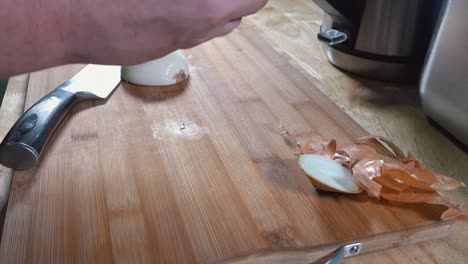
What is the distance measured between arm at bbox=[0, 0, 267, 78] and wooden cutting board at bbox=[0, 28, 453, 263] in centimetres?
19

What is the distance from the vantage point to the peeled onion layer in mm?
493

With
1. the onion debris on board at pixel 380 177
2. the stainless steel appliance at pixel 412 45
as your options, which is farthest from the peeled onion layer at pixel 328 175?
the stainless steel appliance at pixel 412 45

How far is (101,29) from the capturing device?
315mm

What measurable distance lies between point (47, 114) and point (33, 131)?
4 centimetres

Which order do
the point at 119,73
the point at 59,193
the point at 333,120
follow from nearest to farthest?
the point at 59,193
the point at 333,120
the point at 119,73

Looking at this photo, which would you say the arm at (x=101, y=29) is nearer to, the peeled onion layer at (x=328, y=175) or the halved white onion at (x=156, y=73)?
the peeled onion layer at (x=328, y=175)

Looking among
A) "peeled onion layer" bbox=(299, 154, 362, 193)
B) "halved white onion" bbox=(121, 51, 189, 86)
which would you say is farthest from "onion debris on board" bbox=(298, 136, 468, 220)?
"halved white onion" bbox=(121, 51, 189, 86)

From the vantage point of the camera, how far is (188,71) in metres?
0.75

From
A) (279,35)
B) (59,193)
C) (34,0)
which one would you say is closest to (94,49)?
(34,0)

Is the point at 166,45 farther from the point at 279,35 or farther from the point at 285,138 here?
the point at 279,35

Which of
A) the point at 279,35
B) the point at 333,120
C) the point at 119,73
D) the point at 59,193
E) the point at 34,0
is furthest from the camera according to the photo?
the point at 279,35

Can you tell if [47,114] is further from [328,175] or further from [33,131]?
[328,175]

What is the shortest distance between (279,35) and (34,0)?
74cm

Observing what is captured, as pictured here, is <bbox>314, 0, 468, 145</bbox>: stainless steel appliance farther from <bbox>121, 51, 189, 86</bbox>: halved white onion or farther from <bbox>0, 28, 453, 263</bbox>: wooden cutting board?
<bbox>121, 51, 189, 86</bbox>: halved white onion
